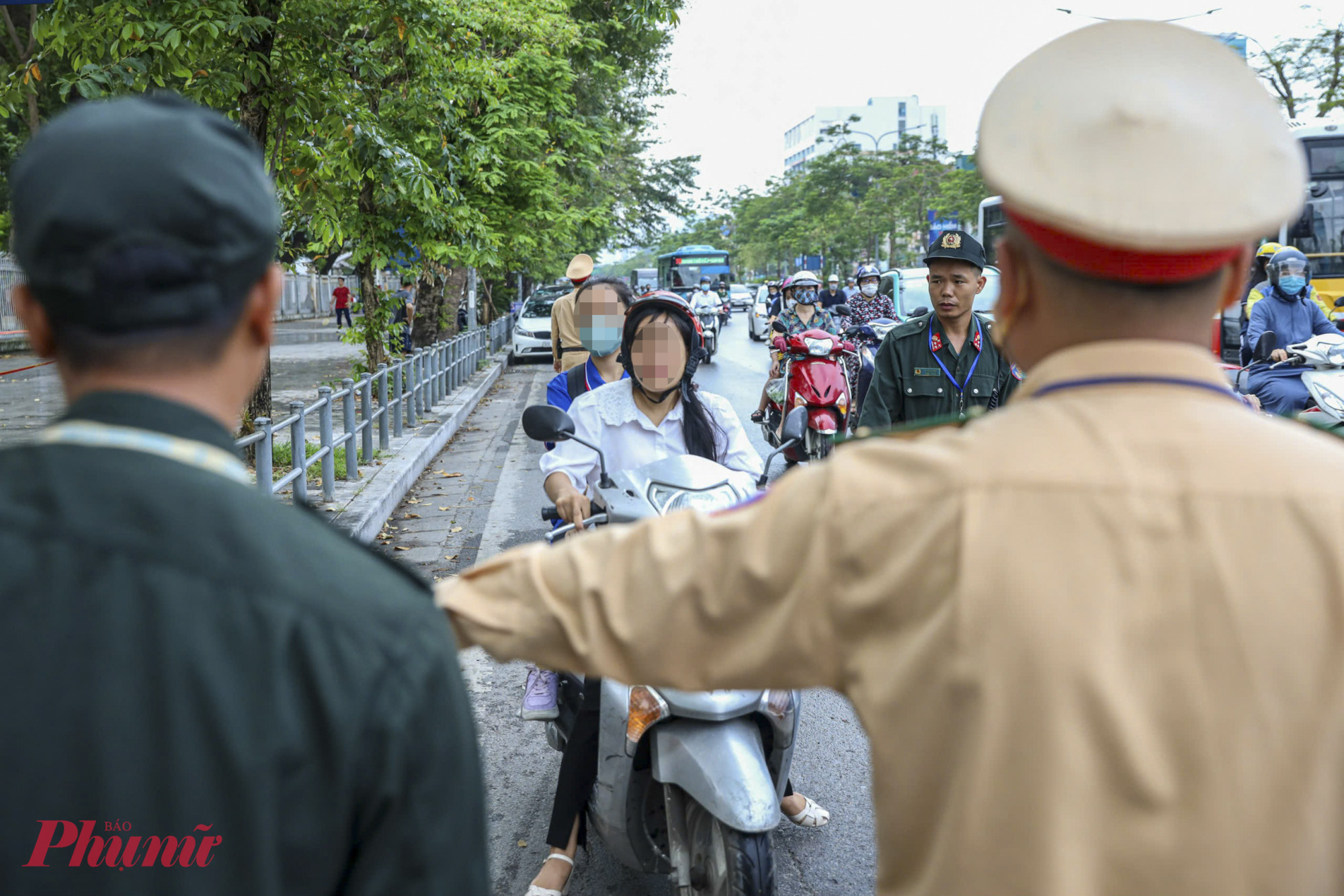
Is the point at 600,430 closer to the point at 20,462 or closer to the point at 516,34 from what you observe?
the point at 20,462

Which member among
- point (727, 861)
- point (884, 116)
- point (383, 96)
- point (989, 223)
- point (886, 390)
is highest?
point (884, 116)

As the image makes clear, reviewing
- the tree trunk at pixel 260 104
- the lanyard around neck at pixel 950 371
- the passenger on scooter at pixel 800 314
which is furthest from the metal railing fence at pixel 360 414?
the passenger on scooter at pixel 800 314

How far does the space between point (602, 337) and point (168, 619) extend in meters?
4.63

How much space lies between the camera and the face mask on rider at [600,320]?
5.66m

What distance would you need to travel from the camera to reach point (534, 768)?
14.9 ft

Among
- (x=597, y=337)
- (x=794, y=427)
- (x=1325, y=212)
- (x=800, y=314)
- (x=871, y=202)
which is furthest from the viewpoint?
(x=871, y=202)

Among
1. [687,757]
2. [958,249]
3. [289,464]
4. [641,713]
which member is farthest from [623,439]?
[289,464]

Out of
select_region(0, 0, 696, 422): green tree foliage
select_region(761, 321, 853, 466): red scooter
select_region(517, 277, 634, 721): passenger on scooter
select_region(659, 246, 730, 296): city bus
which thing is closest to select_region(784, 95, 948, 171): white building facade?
select_region(659, 246, 730, 296): city bus

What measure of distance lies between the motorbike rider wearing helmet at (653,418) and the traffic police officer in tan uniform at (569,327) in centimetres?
510

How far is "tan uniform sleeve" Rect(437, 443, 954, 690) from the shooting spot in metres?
1.27

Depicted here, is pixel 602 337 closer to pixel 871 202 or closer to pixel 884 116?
pixel 871 202

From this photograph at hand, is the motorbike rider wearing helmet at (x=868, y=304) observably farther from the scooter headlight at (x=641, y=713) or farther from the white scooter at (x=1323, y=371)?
the scooter headlight at (x=641, y=713)

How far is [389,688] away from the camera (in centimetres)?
113

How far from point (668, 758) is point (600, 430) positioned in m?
1.26
